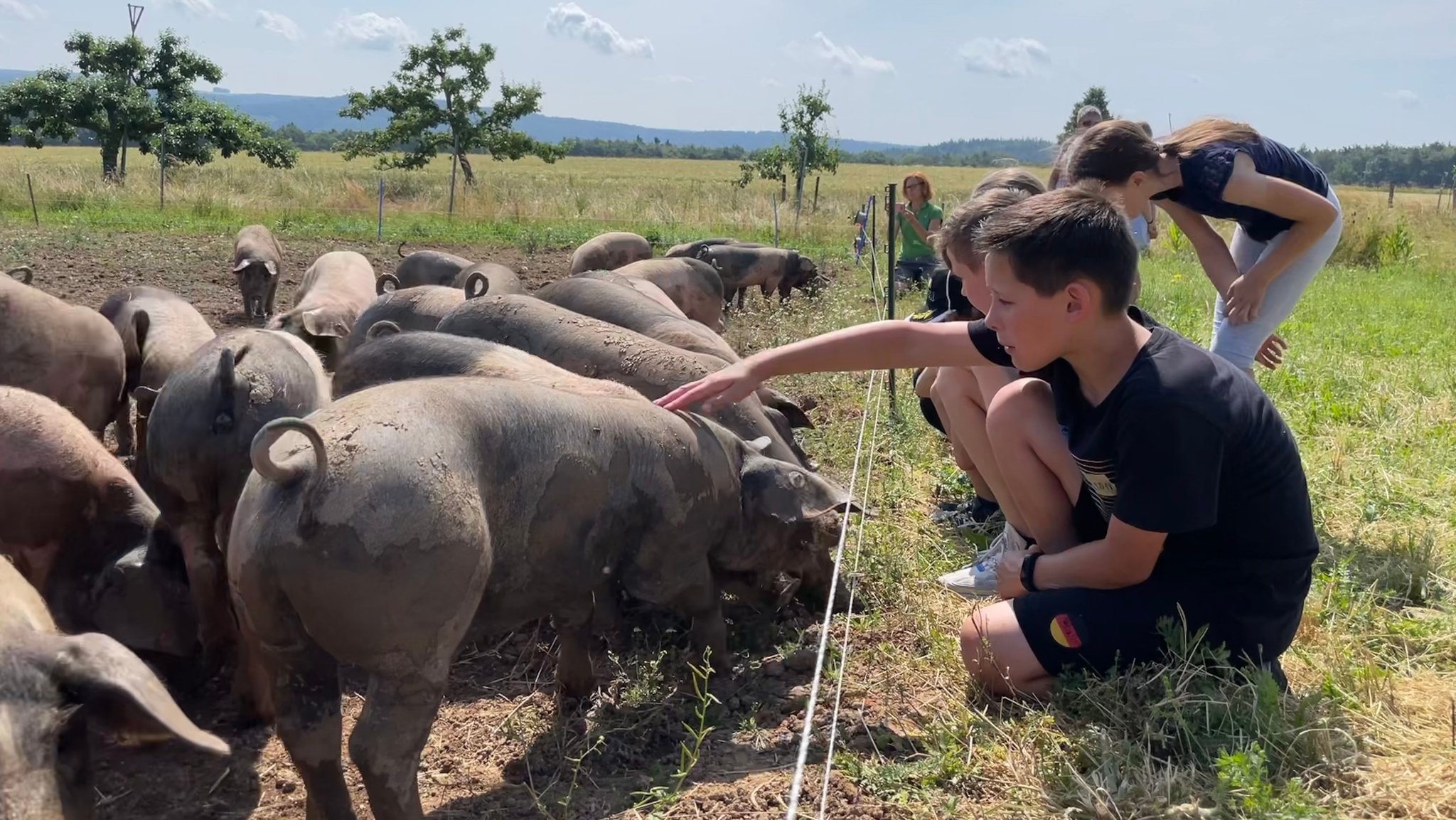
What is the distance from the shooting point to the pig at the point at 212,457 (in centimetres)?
379

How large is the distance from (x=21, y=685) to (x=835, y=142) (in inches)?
1113

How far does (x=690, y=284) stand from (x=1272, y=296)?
22.1ft

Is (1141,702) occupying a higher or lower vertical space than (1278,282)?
lower

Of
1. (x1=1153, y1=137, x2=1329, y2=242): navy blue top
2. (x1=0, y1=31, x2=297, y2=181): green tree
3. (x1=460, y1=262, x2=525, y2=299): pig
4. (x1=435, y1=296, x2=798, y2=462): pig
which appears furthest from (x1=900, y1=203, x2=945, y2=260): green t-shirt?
(x1=0, y1=31, x2=297, y2=181): green tree

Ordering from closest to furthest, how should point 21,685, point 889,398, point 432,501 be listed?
1. point 21,685
2. point 432,501
3. point 889,398

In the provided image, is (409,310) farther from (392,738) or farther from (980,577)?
(392,738)

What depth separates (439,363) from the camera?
15.5 feet

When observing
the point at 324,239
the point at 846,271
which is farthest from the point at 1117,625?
the point at 324,239

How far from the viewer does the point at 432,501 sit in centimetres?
283

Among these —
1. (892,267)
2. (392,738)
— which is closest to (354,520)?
(392,738)

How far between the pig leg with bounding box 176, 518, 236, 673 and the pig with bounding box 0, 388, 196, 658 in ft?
0.16

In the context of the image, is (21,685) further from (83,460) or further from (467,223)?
(467,223)

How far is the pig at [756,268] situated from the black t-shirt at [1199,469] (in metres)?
11.3

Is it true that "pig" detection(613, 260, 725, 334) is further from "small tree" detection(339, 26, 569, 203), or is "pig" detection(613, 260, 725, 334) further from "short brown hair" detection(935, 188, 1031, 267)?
"small tree" detection(339, 26, 569, 203)
